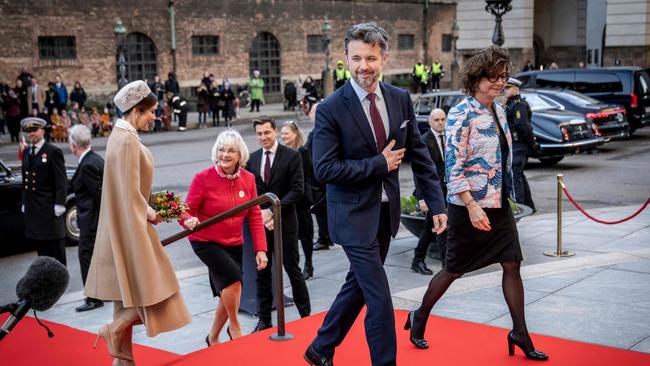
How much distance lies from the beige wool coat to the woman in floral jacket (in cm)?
192

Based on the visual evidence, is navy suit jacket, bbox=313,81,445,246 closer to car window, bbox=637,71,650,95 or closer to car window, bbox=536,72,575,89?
car window, bbox=637,71,650,95

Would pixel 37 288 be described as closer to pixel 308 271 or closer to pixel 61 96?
pixel 308 271

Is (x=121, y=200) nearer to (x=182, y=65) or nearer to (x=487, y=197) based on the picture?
(x=487, y=197)

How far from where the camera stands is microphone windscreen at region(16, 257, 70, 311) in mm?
4672

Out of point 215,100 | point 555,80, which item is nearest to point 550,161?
point 555,80

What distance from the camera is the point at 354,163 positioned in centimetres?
478

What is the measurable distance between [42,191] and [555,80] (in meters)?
17.6

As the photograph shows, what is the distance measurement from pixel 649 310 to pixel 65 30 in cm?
3163

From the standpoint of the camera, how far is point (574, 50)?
1964 inches

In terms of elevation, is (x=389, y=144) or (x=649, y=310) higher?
(x=389, y=144)

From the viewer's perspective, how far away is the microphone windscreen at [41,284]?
4.67 m

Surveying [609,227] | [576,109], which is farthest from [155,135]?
[609,227]

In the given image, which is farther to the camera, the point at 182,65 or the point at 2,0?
the point at 182,65

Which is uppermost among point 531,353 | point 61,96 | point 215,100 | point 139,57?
point 139,57
